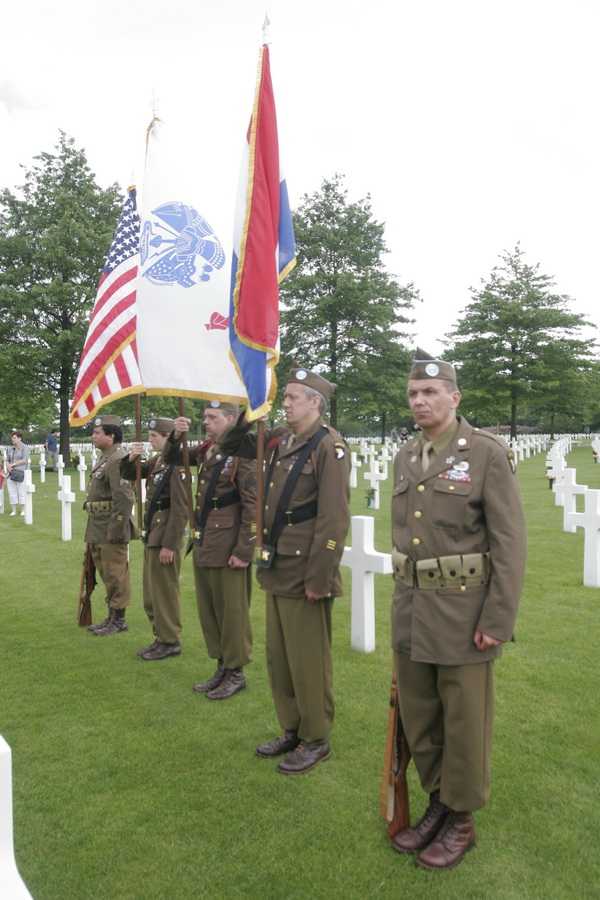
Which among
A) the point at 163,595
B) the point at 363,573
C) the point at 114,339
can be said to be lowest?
the point at 163,595

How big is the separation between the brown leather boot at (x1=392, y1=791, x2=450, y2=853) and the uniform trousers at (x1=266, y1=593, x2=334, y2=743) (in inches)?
34.5

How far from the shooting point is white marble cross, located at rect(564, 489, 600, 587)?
737cm

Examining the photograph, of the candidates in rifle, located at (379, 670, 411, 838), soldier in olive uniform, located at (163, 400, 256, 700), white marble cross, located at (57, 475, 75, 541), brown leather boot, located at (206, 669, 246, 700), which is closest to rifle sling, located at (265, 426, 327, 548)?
soldier in olive uniform, located at (163, 400, 256, 700)

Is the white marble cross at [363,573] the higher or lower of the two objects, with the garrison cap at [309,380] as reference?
lower

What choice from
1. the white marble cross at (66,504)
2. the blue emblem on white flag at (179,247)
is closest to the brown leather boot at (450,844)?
the blue emblem on white flag at (179,247)

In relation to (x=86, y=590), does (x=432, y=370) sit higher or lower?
higher

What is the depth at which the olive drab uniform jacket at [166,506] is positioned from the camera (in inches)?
226

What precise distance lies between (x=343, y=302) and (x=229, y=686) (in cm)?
3209

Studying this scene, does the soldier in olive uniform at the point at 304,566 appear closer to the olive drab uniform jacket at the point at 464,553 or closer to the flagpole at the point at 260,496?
the flagpole at the point at 260,496

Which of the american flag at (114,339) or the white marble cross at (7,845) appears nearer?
the white marble cross at (7,845)

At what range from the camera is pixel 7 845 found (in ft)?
4.55

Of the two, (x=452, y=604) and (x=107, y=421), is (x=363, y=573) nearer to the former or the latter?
(x=452, y=604)

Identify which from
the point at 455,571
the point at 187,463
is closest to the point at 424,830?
the point at 455,571

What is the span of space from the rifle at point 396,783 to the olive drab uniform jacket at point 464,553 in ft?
1.38
